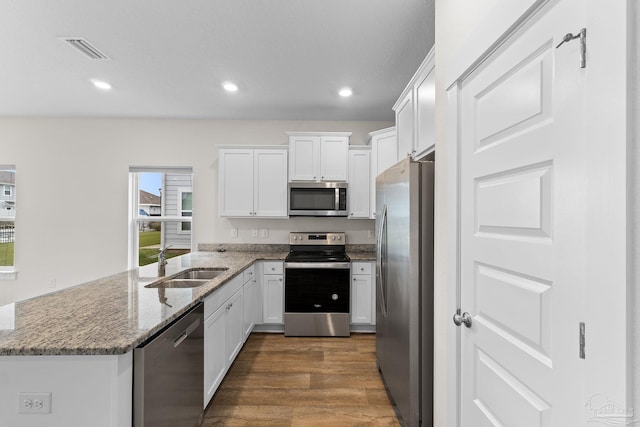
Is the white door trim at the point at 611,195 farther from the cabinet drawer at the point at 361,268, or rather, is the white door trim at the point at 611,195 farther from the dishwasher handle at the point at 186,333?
the cabinet drawer at the point at 361,268

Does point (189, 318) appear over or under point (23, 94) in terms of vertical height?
under

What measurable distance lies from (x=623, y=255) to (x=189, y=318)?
1.74 meters

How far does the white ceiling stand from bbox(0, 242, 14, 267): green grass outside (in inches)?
73.6

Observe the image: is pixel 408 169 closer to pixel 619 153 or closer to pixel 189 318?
pixel 619 153

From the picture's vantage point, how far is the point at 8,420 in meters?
1.10

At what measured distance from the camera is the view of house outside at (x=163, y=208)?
4348 mm

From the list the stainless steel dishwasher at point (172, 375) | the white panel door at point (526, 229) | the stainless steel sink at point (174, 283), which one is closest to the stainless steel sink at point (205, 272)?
the stainless steel sink at point (174, 283)

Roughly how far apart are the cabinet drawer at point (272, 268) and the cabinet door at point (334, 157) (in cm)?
118

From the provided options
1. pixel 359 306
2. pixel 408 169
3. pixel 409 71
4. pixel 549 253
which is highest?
pixel 409 71

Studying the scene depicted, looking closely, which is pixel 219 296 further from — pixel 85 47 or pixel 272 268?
pixel 85 47

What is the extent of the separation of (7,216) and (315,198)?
4.21 metres

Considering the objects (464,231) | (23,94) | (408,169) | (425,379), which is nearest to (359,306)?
(425,379)

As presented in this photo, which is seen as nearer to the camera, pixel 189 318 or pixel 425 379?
pixel 189 318

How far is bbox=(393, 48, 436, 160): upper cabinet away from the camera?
6.41ft
